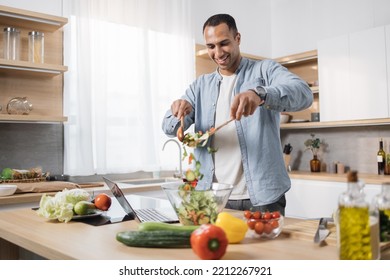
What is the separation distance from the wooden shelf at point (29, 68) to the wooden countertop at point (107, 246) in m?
1.36

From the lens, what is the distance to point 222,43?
1636 millimetres

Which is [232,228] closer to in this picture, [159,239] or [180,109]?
[159,239]

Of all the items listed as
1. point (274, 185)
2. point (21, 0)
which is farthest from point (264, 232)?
point (21, 0)

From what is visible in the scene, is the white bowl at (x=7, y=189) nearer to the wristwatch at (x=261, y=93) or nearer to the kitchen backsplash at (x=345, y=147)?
the wristwatch at (x=261, y=93)

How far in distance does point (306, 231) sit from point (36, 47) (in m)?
2.08

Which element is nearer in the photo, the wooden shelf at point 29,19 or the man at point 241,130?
the man at point 241,130

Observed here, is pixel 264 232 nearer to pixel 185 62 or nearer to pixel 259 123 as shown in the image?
pixel 259 123

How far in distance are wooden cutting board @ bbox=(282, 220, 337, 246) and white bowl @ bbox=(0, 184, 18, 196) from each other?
150cm

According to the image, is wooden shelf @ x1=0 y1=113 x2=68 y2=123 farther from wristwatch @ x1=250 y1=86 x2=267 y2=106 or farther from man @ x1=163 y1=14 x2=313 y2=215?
wristwatch @ x1=250 y1=86 x2=267 y2=106

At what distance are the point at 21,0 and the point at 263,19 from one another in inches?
89.9

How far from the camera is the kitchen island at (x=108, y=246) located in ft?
2.91

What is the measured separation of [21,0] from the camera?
8.63 feet

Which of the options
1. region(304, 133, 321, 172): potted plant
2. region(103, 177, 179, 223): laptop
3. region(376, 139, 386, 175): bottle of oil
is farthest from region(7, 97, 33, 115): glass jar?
region(376, 139, 386, 175): bottle of oil

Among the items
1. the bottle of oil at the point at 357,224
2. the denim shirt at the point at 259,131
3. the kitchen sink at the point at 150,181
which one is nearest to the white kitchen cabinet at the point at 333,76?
the kitchen sink at the point at 150,181
